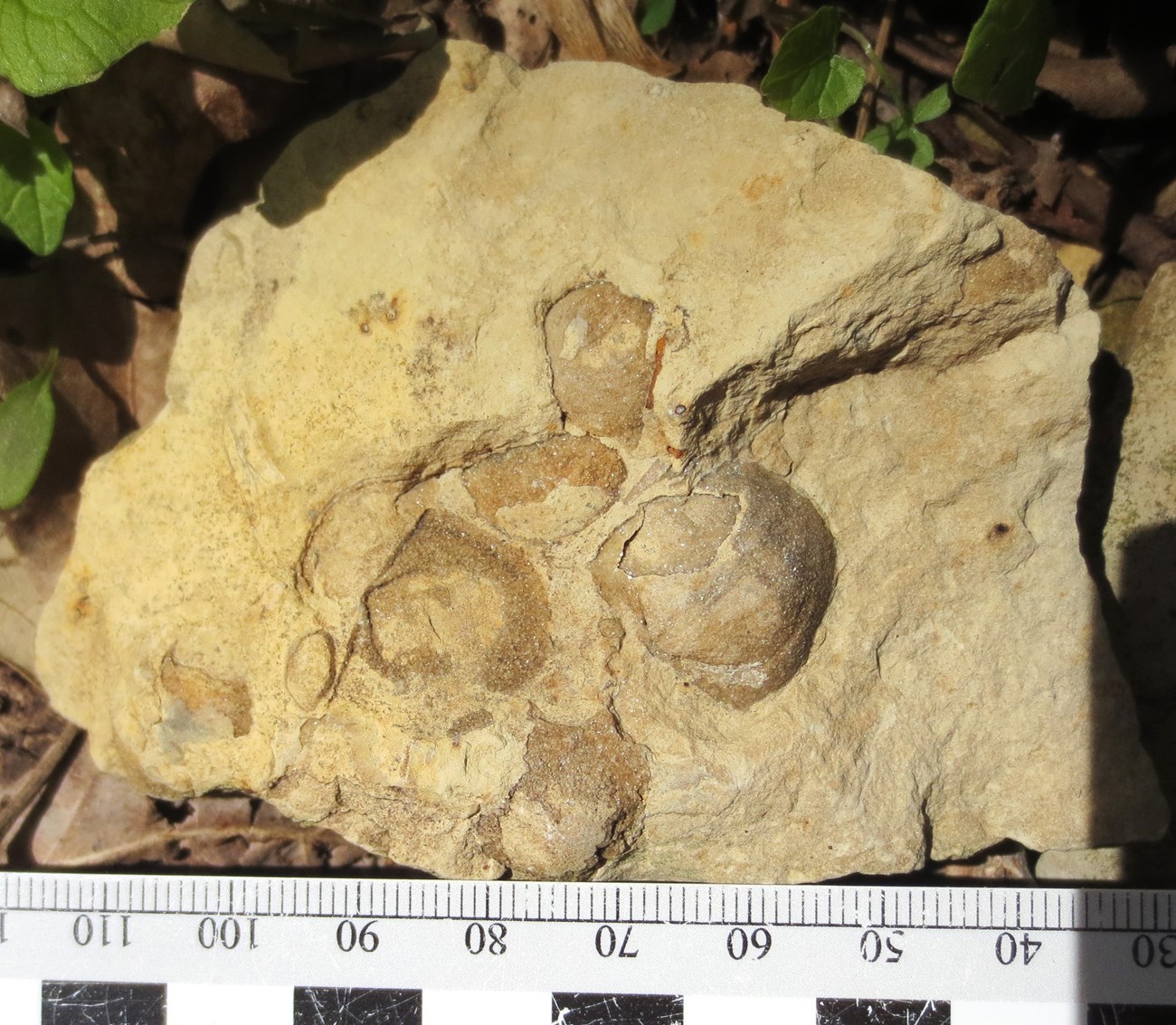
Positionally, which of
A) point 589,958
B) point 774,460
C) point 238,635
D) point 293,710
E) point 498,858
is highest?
point 774,460

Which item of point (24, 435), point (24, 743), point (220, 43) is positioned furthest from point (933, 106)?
point (24, 743)

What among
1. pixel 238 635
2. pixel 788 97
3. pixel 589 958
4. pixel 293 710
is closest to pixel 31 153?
pixel 238 635

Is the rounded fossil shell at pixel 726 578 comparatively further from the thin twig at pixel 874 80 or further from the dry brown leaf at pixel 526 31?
the dry brown leaf at pixel 526 31

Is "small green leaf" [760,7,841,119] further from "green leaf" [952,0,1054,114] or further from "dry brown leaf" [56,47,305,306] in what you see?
"dry brown leaf" [56,47,305,306]

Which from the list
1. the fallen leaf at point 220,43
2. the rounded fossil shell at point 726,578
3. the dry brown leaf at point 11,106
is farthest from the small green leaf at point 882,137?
the dry brown leaf at point 11,106

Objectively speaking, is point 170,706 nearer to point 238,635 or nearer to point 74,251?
point 238,635

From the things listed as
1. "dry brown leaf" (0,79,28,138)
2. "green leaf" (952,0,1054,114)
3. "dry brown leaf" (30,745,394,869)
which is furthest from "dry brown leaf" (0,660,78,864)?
"green leaf" (952,0,1054,114)

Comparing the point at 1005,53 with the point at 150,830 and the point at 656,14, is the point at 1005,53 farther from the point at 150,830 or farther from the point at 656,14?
the point at 150,830
